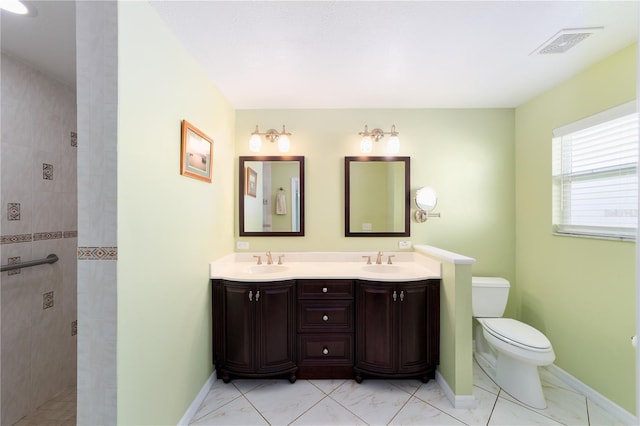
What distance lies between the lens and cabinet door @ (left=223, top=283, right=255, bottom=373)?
205 cm

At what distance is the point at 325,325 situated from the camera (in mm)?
2129

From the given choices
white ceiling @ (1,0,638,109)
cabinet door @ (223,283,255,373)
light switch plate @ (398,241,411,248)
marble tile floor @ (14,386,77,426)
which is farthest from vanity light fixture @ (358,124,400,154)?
marble tile floor @ (14,386,77,426)

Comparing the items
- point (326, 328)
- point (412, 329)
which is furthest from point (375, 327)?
point (326, 328)

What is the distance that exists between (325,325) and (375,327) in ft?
1.30

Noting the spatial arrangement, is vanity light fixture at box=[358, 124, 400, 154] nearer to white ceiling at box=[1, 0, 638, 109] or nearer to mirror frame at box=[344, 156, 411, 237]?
mirror frame at box=[344, 156, 411, 237]

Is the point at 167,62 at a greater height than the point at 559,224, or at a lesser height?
greater

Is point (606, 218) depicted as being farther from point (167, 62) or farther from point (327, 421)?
point (167, 62)

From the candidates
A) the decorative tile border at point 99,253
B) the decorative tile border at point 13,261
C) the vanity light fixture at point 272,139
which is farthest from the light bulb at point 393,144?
the decorative tile border at point 13,261

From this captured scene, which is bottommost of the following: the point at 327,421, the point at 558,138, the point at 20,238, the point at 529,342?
the point at 327,421

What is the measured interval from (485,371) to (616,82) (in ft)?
7.84

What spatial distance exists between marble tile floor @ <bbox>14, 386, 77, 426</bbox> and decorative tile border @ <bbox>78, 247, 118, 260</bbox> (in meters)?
1.40

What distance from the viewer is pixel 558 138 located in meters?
2.25

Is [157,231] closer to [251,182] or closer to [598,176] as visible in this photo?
[251,182]

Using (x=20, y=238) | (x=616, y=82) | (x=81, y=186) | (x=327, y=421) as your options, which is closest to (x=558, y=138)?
(x=616, y=82)
